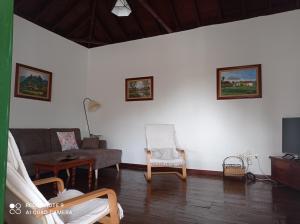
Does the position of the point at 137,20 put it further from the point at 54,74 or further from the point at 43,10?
the point at 54,74

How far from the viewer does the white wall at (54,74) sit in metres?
4.17

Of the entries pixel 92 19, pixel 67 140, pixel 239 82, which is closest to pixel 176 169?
pixel 239 82

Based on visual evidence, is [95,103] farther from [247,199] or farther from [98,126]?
[247,199]

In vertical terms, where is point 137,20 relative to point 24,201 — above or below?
above

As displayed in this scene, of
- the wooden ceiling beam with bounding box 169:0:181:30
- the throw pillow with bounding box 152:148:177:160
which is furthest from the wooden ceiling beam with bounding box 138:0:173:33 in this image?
the throw pillow with bounding box 152:148:177:160

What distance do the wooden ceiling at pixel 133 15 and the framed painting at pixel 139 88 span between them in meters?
1.03

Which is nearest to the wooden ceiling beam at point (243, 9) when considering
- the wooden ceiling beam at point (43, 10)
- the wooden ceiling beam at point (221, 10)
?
the wooden ceiling beam at point (221, 10)

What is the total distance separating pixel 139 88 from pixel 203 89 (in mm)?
1449

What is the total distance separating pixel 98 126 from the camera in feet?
18.5

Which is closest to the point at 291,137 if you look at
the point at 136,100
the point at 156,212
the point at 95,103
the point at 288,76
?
the point at 288,76

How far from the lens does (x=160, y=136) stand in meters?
4.56

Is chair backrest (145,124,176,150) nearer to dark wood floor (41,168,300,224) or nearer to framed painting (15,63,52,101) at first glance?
dark wood floor (41,168,300,224)

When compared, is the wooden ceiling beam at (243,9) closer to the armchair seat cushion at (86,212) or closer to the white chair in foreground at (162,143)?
the white chair in foreground at (162,143)

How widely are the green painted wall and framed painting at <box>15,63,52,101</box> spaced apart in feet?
13.4
